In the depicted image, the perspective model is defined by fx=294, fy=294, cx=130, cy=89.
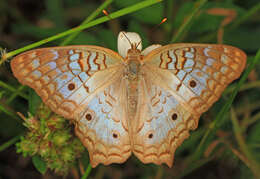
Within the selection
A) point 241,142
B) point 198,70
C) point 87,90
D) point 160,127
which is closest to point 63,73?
point 87,90

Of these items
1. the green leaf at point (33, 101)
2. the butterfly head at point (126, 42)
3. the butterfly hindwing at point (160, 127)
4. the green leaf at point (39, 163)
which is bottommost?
the green leaf at point (39, 163)

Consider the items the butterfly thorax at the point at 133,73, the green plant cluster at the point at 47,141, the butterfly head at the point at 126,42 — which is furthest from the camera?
the butterfly head at the point at 126,42

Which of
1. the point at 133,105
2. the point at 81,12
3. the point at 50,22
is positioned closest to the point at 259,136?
the point at 133,105

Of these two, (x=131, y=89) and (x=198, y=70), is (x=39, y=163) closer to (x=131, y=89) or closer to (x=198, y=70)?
(x=131, y=89)

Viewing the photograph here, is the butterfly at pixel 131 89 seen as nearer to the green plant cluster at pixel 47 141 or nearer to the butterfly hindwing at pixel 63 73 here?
the butterfly hindwing at pixel 63 73

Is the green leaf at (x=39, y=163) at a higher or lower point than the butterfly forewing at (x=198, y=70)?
lower

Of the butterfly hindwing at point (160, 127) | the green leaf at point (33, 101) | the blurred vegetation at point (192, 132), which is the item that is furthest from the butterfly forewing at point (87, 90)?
the green leaf at point (33, 101)

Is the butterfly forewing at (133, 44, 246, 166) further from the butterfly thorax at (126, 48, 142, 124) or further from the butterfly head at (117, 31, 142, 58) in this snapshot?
the butterfly head at (117, 31, 142, 58)
